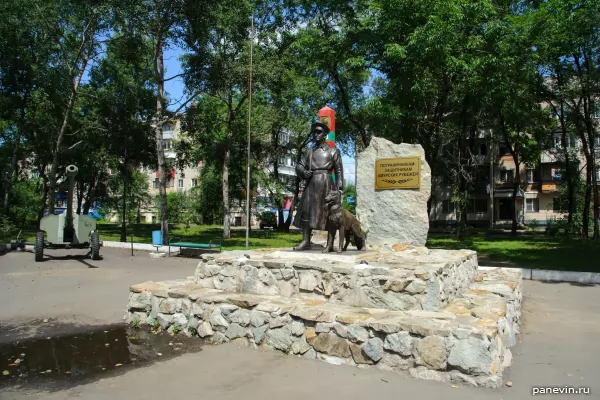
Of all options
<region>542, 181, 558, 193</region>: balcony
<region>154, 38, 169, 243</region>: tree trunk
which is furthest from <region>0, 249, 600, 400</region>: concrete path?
<region>542, 181, 558, 193</region>: balcony

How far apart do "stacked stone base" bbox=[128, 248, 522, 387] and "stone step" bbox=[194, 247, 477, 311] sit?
140 mm

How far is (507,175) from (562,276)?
37038mm

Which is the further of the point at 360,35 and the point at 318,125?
the point at 360,35

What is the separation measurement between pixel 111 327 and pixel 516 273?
7.69 meters

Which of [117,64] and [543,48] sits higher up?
[117,64]

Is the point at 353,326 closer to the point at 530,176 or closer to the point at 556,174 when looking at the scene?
the point at 556,174

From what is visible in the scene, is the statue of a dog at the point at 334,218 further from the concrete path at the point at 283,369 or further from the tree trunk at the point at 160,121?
the tree trunk at the point at 160,121

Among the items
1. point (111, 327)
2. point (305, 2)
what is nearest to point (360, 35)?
point (305, 2)

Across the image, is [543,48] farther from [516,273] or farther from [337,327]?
[337,327]

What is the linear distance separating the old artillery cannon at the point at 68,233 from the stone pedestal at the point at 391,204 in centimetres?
814

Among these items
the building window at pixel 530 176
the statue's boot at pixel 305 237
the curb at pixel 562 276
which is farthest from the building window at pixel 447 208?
the statue's boot at pixel 305 237

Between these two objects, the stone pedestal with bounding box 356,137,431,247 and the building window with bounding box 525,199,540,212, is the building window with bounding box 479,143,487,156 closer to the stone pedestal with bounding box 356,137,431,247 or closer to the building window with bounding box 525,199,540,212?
the building window with bounding box 525,199,540,212

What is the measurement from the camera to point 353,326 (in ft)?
15.7

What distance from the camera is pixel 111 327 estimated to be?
6.31 metres
